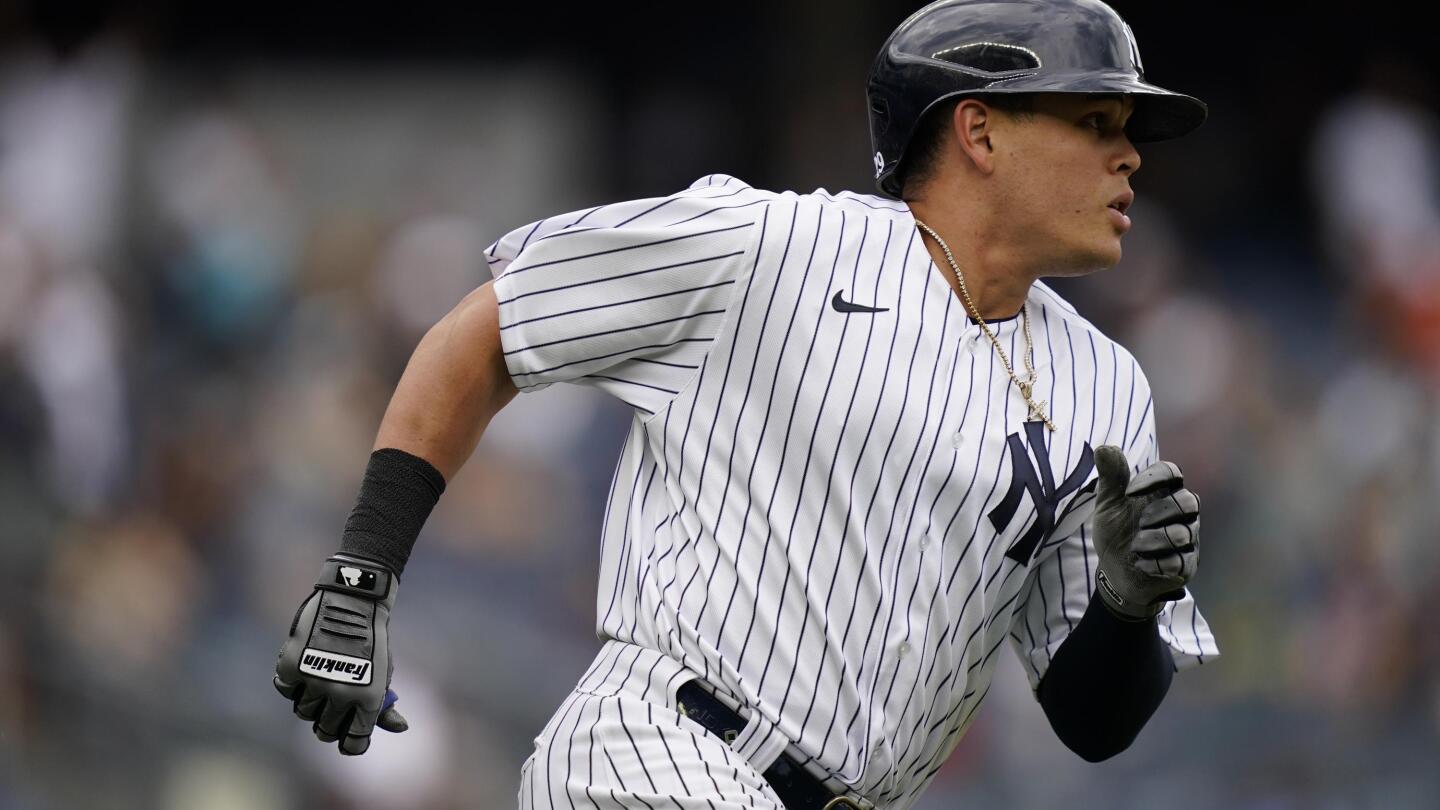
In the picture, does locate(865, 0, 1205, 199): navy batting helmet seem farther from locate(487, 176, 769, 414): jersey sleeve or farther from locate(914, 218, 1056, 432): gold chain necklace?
locate(487, 176, 769, 414): jersey sleeve

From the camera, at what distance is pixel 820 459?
2492 mm

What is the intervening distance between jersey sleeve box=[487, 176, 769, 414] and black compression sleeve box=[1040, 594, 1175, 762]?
74cm

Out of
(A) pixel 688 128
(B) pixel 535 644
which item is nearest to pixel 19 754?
(B) pixel 535 644

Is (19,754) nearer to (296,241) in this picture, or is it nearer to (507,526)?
(507,526)

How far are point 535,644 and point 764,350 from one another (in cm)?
425

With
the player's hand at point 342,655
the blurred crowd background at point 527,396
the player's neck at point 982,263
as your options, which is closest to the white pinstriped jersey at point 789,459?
the player's neck at point 982,263

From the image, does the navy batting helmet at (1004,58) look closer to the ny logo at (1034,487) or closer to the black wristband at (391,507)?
the ny logo at (1034,487)

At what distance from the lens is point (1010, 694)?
6.44 metres

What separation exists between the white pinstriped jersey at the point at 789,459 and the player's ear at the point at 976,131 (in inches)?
9.2

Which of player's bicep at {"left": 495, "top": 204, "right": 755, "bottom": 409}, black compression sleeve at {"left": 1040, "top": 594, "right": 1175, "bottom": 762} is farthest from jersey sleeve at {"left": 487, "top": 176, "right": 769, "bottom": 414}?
black compression sleeve at {"left": 1040, "top": 594, "right": 1175, "bottom": 762}

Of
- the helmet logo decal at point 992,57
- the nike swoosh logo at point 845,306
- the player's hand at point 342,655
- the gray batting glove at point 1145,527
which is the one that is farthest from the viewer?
the helmet logo decal at point 992,57

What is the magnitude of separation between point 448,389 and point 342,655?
41cm

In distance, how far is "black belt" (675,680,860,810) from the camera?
2430 mm

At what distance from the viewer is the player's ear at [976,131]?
8.85 ft
